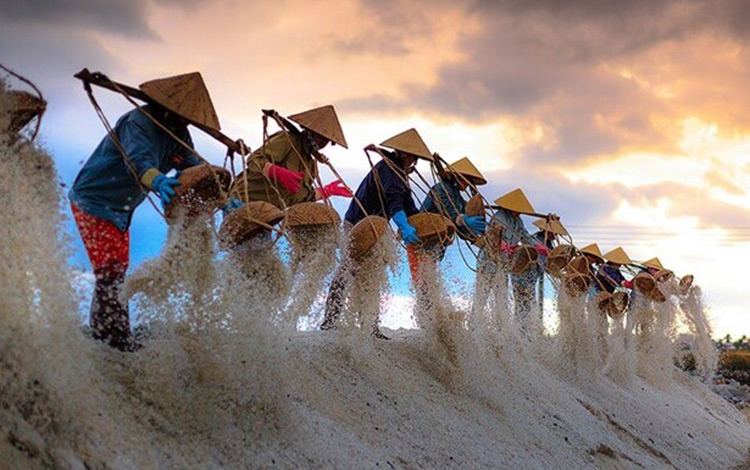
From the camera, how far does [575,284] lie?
9.30 meters

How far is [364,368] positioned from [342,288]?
62 cm

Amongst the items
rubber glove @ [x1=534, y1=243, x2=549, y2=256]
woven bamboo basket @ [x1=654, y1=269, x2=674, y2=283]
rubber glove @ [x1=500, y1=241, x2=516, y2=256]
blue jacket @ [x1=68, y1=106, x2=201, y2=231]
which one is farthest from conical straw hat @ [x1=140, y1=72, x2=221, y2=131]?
woven bamboo basket @ [x1=654, y1=269, x2=674, y2=283]

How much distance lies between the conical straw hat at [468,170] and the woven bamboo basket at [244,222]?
332 cm

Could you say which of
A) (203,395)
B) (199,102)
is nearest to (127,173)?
(199,102)

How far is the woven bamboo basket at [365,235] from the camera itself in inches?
212

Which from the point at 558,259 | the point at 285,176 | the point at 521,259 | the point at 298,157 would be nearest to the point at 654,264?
the point at 558,259

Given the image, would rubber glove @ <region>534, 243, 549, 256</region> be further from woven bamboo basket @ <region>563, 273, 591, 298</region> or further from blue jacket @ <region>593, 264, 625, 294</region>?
blue jacket @ <region>593, 264, 625, 294</region>

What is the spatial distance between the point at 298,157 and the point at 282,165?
12 cm

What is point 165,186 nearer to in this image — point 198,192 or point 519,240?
point 198,192

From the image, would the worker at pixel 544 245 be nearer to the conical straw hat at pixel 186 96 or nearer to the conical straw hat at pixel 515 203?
the conical straw hat at pixel 515 203

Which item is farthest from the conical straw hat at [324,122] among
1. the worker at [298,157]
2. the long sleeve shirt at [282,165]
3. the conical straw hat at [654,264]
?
the conical straw hat at [654,264]

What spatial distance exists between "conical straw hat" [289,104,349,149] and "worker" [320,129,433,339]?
0.71 meters

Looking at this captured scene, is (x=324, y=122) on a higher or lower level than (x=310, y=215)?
higher

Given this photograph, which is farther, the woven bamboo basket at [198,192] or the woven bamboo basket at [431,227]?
the woven bamboo basket at [431,227]
